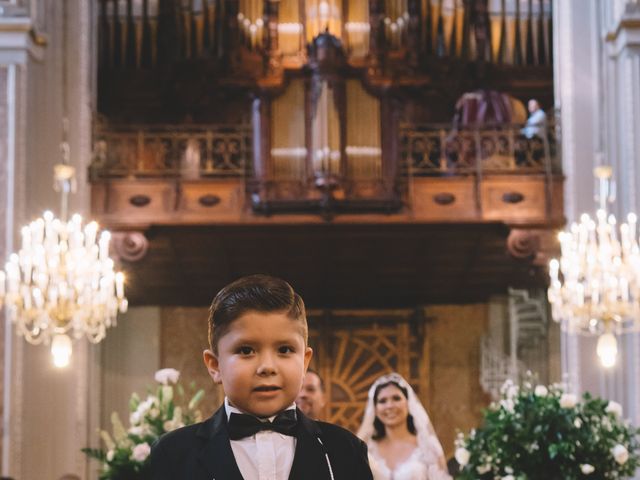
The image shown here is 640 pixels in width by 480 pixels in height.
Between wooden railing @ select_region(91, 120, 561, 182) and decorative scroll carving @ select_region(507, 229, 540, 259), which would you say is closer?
decorative scroll carving @ select_region(507, 229, 540, 259)

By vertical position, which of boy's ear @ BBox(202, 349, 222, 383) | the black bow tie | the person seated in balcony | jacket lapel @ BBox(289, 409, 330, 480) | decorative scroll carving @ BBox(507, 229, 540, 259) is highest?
the person seated in balcony

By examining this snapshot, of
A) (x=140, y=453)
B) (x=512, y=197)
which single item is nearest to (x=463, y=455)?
(x=140, y=453)

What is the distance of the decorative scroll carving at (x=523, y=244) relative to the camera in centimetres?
1359

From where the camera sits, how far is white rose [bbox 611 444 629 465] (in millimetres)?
6395

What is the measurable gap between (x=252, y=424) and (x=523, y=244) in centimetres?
1154

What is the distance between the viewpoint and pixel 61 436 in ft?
44.0

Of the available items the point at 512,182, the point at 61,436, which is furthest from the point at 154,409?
the point at 512,182

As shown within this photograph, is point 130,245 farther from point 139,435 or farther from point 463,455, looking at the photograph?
point 463,455

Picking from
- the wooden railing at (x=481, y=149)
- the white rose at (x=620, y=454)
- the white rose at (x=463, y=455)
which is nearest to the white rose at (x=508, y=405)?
the white rose at (x=463, y=455)

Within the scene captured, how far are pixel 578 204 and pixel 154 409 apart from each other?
22.4 ft

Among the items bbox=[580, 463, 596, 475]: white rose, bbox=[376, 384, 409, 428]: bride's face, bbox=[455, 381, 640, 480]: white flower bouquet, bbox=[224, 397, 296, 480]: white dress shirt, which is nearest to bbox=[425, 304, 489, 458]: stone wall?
bbox=[376, 384, 409, 428]: bride's face

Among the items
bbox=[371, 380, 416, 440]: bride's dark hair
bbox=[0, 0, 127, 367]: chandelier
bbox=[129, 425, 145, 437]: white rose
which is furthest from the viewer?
bbox=[0, 0, 127, 367]: chandelier

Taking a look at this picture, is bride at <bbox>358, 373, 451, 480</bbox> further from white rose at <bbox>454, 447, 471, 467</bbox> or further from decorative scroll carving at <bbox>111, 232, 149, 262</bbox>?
decorative scroll carving at <bbox>111, 232, 149, 262</bbox>

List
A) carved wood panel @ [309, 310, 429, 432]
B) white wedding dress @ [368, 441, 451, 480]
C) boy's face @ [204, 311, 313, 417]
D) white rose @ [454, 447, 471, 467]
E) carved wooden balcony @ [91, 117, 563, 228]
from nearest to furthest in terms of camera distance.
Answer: boy's face @ [204, 311, 313, 417], white rose @ [454, 447, 471, 467], white wedding dress @ [368, 441, 451, 480], carved wooden balcony @ [91, 117, 563, 228], carved wood panel @ [309, 310, 429, 432]
